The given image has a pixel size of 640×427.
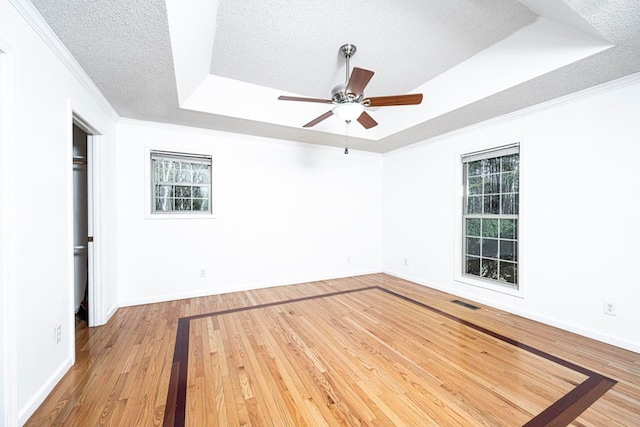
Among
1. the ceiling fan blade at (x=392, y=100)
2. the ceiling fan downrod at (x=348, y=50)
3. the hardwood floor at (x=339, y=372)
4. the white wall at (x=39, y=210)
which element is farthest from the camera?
the ceiling fan downrod at (x=348, y=50)

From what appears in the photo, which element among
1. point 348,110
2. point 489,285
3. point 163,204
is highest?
point 348,110

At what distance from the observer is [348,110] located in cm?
234

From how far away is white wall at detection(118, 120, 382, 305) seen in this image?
11.7 feet

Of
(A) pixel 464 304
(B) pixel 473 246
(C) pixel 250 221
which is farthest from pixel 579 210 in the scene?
(C) pixel 250 221

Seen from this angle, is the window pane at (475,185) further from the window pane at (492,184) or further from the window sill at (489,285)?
the window sill at (489,285)

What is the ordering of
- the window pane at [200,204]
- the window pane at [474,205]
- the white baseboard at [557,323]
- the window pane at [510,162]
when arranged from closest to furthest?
1. the white baseboard at [557,323]
2. the window pane at [510,162]
3. the window pane at [474,205]
4. the window pane at [200,204]

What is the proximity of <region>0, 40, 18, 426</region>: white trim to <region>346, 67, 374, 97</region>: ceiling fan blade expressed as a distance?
6.71 ft

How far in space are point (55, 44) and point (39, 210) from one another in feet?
3.92

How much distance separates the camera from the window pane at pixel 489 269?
11.9ft

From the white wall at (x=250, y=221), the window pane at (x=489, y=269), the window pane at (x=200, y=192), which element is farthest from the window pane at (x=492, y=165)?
the window pane at (x=200, y=192)

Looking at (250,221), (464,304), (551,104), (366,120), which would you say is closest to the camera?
(366,120)

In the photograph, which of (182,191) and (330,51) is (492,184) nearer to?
(330,51)

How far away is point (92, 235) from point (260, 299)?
2.13 meters

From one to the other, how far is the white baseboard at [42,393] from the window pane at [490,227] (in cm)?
478
